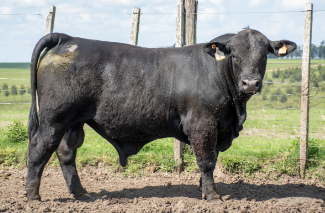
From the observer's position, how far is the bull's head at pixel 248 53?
3.62m

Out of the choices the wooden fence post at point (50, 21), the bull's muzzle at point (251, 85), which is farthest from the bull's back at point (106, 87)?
the wooden fence post at point (50, 21)

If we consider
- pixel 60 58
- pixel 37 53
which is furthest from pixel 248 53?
pixel 37 53

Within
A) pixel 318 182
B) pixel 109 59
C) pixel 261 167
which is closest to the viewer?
pixel 109 59

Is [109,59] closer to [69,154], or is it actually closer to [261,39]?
[69,154]

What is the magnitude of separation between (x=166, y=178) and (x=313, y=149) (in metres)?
2.64

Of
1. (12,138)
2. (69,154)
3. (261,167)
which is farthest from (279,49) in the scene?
(12,138)

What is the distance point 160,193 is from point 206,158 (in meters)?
1.08

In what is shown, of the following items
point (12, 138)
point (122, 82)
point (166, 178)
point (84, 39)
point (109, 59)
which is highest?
point (84, 39)

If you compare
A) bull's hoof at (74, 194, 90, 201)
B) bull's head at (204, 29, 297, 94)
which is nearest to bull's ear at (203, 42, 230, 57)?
bull's head at (204, 29, 297, 94)

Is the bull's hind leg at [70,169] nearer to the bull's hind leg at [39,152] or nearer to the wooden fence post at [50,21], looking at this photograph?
the bull's hind leg at [39,152]

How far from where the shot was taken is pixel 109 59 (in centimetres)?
414

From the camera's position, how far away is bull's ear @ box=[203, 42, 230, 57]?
3.87 m

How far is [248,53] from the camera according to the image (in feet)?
12.3

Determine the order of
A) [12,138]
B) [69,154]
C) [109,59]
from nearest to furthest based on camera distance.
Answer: [109,59] → [69,154] → [12,138]
